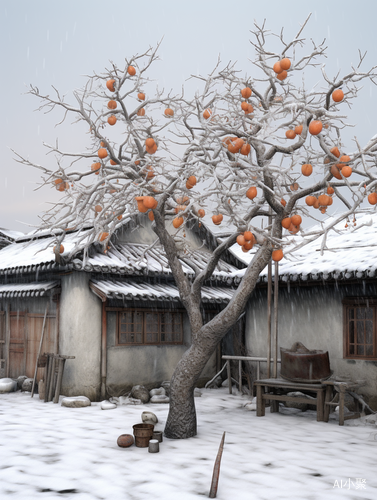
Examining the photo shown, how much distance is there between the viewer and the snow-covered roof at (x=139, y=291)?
1162cm

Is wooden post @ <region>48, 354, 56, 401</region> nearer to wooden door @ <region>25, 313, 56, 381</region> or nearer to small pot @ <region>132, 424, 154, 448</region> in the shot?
wooden door @ <region>25, 313, 56, 381</region>

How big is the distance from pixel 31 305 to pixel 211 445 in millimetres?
7527

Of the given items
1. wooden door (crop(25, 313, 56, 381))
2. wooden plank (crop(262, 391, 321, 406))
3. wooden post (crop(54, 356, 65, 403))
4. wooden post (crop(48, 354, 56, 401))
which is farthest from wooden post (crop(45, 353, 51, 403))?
wooden plank (crop(262, 391, 321, 406))

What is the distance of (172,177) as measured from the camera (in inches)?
328

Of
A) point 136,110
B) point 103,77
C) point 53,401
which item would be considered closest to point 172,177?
point 136,110

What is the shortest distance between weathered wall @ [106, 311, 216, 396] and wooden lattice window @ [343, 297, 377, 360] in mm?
4453

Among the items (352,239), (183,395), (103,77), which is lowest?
(183,395)

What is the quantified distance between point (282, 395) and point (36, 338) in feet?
21.6

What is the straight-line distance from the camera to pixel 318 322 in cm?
1136

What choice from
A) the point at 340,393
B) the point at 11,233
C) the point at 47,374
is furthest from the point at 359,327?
the point at 11,233

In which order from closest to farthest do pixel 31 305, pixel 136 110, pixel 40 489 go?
1. pixel 40 489
2. pixel 136 110
3. pixel 31 305

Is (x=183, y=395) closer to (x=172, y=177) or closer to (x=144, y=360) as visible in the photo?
(x=172, y=177)

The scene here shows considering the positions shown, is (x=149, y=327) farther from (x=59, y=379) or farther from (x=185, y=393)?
(x=185, y=393)

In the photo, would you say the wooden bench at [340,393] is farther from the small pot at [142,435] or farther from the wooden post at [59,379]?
the wooden post at [59,379]
